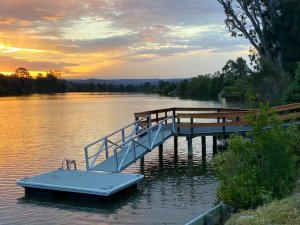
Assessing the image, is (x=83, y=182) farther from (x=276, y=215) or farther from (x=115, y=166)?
(x=276, y=215)

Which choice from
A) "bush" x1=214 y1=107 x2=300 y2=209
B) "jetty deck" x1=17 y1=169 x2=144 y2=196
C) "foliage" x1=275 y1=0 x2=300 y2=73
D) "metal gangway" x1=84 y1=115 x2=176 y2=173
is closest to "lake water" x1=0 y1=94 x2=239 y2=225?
"jetty deck" x1=17 y1=169 x2=144 y2=196

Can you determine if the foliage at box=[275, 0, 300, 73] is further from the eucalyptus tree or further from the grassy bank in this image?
the grassy bank

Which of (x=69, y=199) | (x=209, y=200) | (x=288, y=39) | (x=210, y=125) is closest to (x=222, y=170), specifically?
(x=209, y=200)

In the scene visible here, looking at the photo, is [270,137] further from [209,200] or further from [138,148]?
[138,148]

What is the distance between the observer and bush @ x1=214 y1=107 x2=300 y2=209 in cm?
1045

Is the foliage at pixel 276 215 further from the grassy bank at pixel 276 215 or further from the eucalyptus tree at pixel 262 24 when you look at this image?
the eucalyptus tree at pixel 262 24

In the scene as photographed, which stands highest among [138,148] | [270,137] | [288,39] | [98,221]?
[288,39]

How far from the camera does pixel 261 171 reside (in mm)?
10758

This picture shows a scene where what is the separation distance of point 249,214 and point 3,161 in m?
17.0

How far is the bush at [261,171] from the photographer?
1045cm

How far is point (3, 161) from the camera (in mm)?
22859

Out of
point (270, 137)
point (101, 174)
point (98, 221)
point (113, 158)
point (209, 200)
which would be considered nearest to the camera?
→ point (270, 137)

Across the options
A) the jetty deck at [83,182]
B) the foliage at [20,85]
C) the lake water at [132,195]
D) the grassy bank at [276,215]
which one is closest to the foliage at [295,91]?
the lake water at [132,195]

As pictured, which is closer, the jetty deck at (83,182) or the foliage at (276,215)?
the foliage at (276,215)
